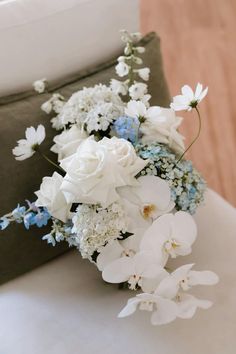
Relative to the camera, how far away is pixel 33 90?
3.62ft

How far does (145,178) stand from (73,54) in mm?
442

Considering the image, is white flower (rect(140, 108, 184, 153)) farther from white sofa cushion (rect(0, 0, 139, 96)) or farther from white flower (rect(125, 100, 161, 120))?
white sofa cushion (rect(0, 0, 139, 96))

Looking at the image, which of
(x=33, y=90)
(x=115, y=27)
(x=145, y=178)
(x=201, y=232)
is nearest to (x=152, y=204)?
(x=145, y=178)

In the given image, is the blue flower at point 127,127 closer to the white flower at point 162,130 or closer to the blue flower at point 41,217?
the white flower at point 162,130

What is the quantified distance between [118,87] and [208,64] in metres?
1.51

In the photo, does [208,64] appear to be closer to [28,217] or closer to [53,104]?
[53,104]

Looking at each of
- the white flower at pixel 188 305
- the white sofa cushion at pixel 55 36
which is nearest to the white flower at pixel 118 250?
the white flower at pixel 188 305

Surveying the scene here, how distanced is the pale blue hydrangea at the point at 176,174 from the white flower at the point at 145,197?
0.02m

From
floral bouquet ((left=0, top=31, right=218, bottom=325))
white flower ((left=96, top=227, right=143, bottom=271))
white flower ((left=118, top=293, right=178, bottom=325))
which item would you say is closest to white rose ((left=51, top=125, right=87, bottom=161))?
floral bouquet ((left=0, top=31, right=218, bottom=325))

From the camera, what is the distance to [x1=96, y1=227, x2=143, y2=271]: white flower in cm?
85

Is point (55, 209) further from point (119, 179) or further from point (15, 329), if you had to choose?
point (15, 329)

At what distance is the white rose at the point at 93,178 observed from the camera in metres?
0.81

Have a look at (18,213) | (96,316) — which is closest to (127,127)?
(18,213)

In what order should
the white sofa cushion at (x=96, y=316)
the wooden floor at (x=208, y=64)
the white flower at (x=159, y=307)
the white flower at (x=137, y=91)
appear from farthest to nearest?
1. the wooden floor at (x=208, y=64)
2. the white flower at (x=137, y=91)
3. the white sofa cushion at (x=96, y=316)
4. the white flower at (x=159, y=307)
